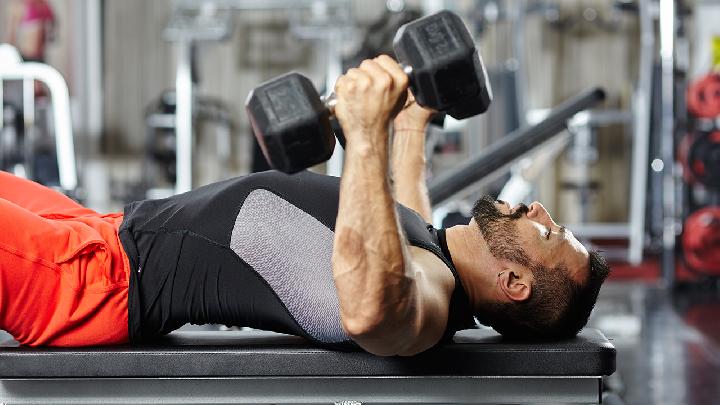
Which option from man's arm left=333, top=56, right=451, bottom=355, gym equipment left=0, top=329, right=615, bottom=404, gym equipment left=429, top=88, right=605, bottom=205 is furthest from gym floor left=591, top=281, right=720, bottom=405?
man's arm left=333, top=56, right=451, bottom=355

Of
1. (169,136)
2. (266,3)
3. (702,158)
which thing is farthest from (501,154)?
(169,136)

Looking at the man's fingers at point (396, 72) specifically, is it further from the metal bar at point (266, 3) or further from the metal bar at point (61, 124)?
the metal bar at point (266, 3)

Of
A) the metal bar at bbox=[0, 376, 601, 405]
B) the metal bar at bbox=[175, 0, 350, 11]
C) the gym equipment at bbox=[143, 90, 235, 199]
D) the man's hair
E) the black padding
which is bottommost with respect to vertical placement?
the gym equipment at bbox=[143, 90, 235, 199]

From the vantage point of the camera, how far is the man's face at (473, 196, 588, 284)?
158 cm

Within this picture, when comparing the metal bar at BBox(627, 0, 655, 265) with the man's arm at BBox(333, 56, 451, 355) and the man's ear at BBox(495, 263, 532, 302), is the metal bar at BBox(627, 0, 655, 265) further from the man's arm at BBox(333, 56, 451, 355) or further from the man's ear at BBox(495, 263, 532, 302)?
the man's arm at BBox(333, 56, 451, 355)

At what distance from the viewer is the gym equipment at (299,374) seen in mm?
1432

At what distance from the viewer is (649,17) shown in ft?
17.9

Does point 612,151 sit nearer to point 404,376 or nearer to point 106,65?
point 106,65

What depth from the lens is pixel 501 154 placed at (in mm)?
2381

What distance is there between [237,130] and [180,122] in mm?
2524

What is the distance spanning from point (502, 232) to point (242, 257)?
44 centimetres

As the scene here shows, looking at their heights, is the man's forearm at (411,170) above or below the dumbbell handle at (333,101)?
below

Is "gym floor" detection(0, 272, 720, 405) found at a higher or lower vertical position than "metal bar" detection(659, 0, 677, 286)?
lower

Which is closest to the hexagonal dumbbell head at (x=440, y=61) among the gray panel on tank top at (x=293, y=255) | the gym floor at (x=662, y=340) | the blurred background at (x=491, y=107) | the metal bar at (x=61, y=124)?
the gray panel on tank top at (x=293, y=255)
